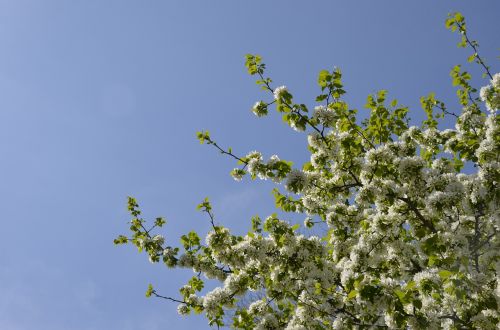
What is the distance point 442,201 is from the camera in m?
8.47

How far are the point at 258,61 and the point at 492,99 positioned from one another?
6175mm

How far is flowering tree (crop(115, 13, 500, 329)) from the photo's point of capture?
8633 millimetres

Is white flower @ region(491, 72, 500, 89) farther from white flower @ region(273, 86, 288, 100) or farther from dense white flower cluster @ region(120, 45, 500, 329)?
white flower @ region(273, 86, 288, 100)

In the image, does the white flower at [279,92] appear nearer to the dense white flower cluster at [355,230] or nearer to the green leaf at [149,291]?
the dense white flower cluster at [355,230]

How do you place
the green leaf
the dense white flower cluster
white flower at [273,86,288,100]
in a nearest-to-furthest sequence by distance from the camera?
the dense white flower cluster → white flower at [273,86,288,100] → the green leaf

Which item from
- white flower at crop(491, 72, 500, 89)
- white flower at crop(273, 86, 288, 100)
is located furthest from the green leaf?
white flower at crop(491, 72, 500, 89)

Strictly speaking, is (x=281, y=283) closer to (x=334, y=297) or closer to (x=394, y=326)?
(x=334, y=297)

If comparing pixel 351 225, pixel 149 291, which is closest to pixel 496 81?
pixel 351 225

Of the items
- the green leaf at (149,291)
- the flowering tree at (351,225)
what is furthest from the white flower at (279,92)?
the green leaf at (149,291)

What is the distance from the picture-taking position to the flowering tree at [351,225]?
28.3 ft

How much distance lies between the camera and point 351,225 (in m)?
11.4

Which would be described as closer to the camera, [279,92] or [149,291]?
[279,92]

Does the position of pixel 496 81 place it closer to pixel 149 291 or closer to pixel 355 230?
pixel 355 230

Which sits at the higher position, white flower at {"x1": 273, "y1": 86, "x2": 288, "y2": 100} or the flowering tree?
white flower at {"x1": 273, "y1": 86, "x2": 288, "y2": 100}
